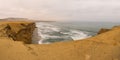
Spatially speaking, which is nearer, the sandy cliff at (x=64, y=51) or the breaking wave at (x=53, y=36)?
the sandy cliff at (x=64, y=51)

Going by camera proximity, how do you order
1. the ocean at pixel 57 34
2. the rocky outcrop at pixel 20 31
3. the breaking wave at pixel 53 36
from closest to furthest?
the rocky outcrop at pixel 20 31 → the breaking wave at pixel 53 36 → the ocean at pixel 57 34

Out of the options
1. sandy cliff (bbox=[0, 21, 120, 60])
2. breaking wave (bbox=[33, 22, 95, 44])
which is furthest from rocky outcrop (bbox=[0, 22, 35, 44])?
sandy cliff (bbox=[0, 21, 120, 60])

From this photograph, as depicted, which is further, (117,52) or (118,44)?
(118,44)

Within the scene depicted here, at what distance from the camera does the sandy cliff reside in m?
7.23

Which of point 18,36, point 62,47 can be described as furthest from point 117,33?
point 18,36

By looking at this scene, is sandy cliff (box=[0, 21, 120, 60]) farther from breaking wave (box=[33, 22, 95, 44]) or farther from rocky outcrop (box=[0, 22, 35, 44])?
breaking wave (box=[33, 22, 95, 44])

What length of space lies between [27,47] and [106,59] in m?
2.58

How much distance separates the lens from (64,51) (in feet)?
25.0

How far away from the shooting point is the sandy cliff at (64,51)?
7.23m

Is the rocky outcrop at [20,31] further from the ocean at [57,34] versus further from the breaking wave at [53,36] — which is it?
the breaking wave at [53,36]

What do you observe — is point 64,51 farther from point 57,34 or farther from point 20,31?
point 57,34

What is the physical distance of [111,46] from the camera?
7652mm

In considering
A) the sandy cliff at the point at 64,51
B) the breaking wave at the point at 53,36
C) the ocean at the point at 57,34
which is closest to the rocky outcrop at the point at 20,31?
the ocean at the point at 57,34

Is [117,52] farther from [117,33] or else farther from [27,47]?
[27,47]
